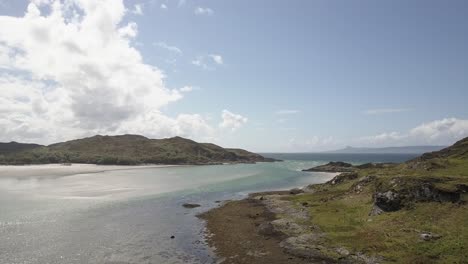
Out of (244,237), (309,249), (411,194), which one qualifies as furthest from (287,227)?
(411,194)

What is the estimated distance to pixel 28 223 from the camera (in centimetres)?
5462

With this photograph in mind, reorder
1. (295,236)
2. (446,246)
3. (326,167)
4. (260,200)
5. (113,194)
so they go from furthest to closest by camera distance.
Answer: (326,167), (113,194), (260,200), (295,236), (446,246)

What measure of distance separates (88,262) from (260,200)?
1789 inches

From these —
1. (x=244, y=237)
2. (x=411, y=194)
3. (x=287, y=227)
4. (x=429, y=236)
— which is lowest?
(x=244, y=237)

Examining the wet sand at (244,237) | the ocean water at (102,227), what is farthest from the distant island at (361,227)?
the ocean water at (102,227)

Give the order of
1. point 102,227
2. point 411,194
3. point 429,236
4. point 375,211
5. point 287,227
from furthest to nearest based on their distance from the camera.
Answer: point 102,227
point 287,227
point 375,211
point 411,194
point 429,236

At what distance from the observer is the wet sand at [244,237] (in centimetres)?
3762

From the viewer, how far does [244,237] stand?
4659 centimetres

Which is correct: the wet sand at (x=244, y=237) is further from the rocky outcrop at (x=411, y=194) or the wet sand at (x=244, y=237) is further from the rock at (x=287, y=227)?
the rocky outcrop at (x=411, y=194)

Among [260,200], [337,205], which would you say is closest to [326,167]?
[260,200]

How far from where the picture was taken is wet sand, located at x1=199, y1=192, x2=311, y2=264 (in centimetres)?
3762

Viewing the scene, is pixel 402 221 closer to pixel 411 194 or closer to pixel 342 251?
pixel 411 194

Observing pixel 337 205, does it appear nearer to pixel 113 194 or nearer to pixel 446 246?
pixel 446 246

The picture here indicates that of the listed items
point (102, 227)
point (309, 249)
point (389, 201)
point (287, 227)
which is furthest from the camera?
point (102, 227)
